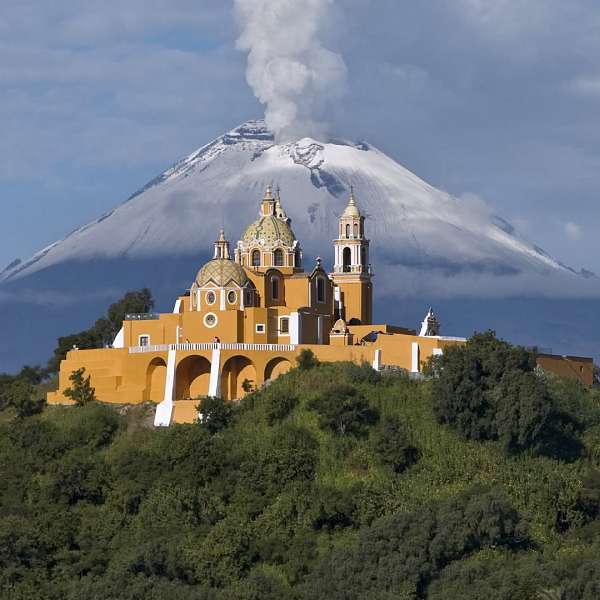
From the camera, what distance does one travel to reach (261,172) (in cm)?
14038

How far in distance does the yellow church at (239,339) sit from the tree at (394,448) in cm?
410

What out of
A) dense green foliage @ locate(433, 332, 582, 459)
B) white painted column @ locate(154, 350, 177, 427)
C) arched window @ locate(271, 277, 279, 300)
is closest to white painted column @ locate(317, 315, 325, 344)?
arched window @ locate(271, 277, 279, 300)

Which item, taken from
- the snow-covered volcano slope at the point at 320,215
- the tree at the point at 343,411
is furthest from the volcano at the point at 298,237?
the tree at the point at 343,411

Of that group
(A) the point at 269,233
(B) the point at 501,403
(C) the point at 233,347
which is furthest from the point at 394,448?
(A) the point at 269,233

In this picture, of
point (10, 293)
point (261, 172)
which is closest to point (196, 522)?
point (261, 172)

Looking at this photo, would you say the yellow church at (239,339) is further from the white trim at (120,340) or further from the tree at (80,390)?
the tree at (80,390)

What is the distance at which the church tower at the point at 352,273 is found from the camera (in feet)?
271

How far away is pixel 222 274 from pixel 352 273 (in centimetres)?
678

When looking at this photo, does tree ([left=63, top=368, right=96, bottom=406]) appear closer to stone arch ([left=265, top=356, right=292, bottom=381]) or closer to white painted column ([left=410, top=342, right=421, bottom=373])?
stone arch ([left=265, top=356, right=292, bottom=381])

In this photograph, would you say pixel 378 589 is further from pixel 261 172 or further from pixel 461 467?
pixel 261 172

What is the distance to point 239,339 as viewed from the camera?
77188mm

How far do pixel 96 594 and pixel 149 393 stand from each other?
13.6 m

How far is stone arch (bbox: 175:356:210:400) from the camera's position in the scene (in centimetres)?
7756

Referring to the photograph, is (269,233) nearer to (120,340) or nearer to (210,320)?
(210,320)
